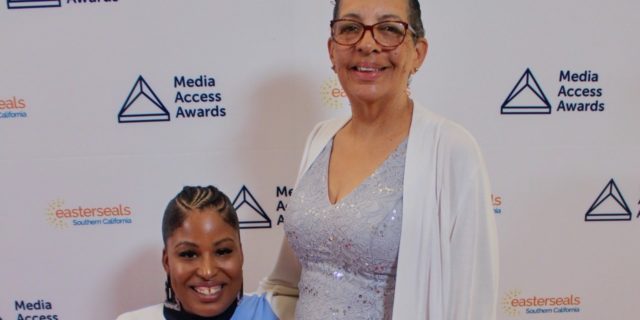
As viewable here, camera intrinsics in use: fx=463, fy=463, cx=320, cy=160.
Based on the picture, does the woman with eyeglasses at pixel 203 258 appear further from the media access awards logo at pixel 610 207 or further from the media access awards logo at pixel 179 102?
the media access awards logo at pixel 610 207

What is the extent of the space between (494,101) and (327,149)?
0.74m

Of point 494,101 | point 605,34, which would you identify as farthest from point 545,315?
point 605,34

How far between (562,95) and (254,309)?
1.18m

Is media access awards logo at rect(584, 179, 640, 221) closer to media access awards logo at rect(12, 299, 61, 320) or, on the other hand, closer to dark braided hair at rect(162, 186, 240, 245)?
dark braided hair at rect(162, 186, 240, 245)

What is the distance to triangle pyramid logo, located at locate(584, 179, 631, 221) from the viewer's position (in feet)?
5.10

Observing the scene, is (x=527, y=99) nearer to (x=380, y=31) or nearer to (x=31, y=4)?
(x=380, y=31)

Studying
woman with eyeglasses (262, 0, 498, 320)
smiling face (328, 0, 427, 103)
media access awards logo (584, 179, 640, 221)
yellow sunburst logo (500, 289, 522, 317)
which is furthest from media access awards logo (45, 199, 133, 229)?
media access awards logo (584, 179, 640, 221)

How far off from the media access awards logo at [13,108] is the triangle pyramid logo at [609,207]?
1.87 metres

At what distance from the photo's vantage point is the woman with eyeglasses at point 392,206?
86 centimetres

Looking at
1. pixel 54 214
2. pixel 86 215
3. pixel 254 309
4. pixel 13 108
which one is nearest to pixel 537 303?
pixel 254 309

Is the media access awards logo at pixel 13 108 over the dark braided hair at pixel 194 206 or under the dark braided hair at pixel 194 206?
over

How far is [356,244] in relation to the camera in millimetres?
878

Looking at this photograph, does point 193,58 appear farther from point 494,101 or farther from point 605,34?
point 605,34

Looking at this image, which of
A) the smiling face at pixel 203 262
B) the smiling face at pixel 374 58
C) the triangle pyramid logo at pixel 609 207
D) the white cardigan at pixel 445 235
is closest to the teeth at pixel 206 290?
the smiling face at pixel 203 262
